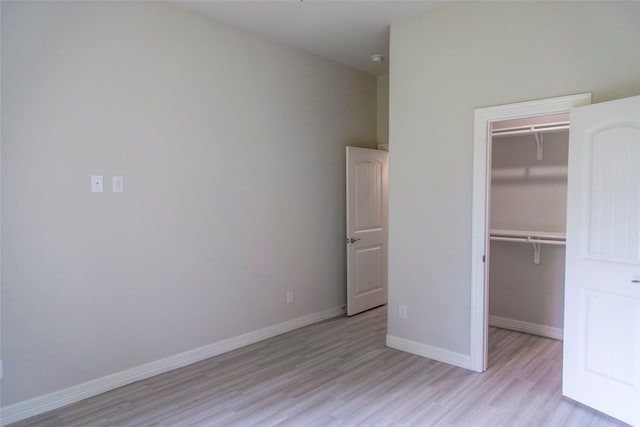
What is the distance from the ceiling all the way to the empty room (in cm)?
3

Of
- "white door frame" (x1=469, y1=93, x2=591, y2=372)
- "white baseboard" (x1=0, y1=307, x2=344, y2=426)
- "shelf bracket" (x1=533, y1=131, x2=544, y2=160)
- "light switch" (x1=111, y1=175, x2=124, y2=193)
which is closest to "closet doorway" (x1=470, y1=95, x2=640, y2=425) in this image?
"white door frame" (x1=469, y1=93, x2=591, y2=372)

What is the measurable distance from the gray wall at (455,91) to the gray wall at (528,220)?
122 centimetres

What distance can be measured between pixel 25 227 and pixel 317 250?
2.67 meters

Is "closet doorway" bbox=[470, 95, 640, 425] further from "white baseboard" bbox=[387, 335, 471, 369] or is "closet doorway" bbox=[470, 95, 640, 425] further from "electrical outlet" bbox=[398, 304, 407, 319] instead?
"electrical outlet" bbox=[398, 304, 407, 319]

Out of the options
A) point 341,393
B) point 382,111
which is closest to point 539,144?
point 382,111

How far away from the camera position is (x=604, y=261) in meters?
2.48

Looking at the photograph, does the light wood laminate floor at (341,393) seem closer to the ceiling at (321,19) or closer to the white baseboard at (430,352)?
the white baseboard at (430,352)

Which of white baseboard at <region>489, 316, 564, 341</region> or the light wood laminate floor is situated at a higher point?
white baseboard at <region>489, 316, 564, 341</region>

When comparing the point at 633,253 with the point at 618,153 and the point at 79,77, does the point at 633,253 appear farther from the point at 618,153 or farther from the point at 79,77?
the point at 79,77

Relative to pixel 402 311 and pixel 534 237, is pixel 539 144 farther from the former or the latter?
pixel 402 311

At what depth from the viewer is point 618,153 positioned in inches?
94.4

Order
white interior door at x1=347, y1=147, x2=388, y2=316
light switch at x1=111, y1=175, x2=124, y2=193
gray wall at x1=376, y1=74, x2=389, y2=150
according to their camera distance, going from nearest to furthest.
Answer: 1. light switch at x1=111, y1=175, x2=124, y2=193
2. white interior door at x1=347, y1=147, x2=388, y2=316
3. gray wall at x1=376, y1=74, x2=389, y2=150

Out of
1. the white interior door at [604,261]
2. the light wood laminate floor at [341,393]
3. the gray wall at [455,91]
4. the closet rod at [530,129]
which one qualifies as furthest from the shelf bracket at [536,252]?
the white interior door at [604,261]

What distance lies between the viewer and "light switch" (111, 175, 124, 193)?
9.58ft
